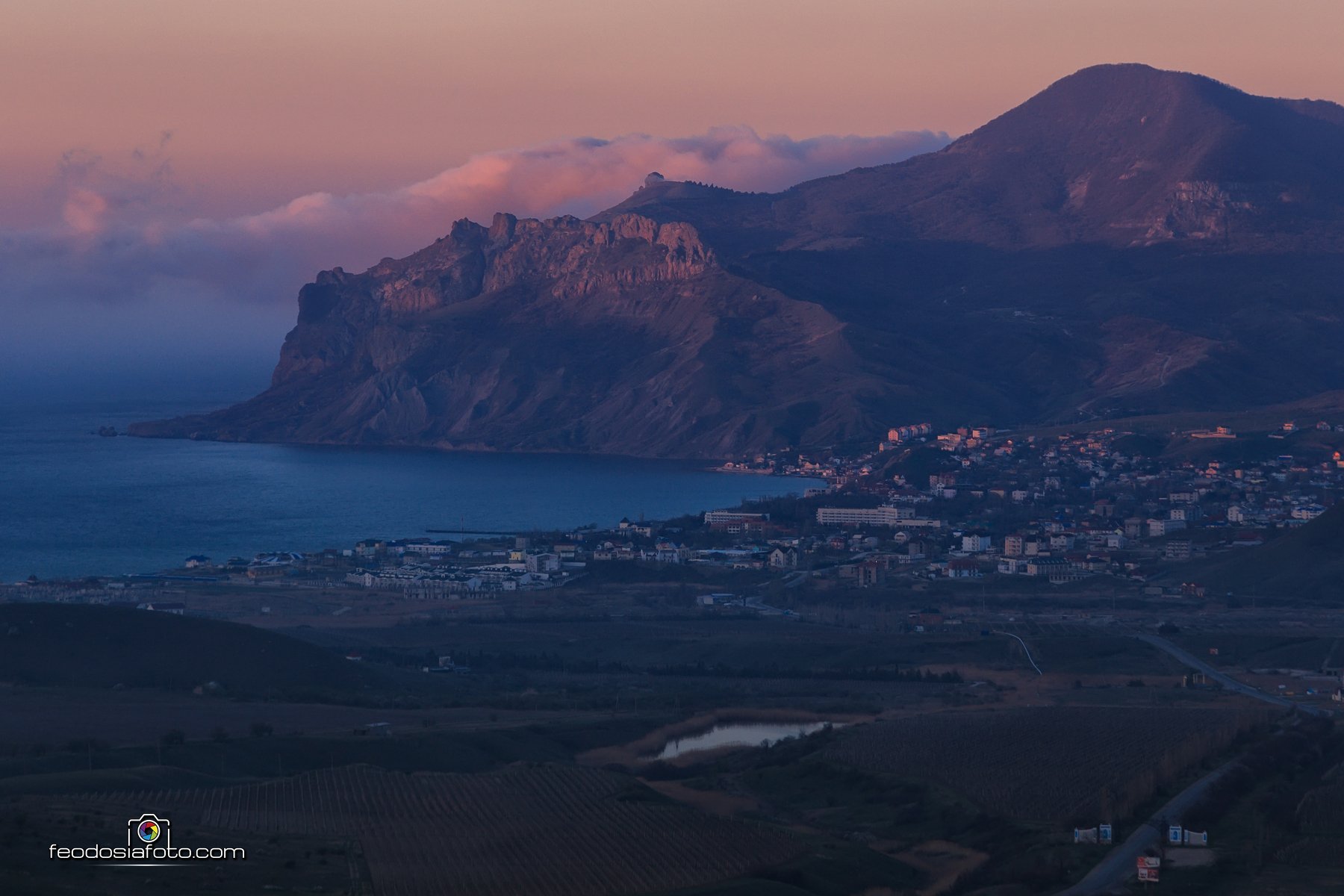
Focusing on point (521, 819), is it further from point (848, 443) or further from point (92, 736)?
point (848, 443)

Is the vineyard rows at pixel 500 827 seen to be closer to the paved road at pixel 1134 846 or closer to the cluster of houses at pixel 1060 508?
the paved road at pixel 1134 846

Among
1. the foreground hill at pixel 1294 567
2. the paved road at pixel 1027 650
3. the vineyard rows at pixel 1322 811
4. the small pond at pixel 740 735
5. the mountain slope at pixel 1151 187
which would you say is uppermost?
the mountain slope at pixel 1151 187

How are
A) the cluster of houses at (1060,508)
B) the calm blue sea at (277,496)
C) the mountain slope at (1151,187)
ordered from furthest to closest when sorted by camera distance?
the mountain slope at (1151,187) → the calm blue sea at (277,496) → the cluster of houses at (1060,508)

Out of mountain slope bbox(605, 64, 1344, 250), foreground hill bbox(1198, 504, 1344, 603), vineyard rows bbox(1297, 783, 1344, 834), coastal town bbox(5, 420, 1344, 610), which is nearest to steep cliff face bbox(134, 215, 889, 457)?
coastal town bbox(5, 420, 1344, 610)

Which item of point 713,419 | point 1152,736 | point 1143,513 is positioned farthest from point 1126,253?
point 1152,736

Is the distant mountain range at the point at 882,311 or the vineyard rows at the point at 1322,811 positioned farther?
the distant mountain range at the point at 882,311

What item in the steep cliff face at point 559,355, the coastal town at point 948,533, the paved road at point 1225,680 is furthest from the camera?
the steep cliff face at point 559,355

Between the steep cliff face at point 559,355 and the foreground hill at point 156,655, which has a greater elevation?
the steep cliff face at point 559,355

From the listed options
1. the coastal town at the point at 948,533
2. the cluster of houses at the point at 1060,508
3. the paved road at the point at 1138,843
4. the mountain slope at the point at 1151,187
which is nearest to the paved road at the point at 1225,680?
the paved road at the point at 1138,843
